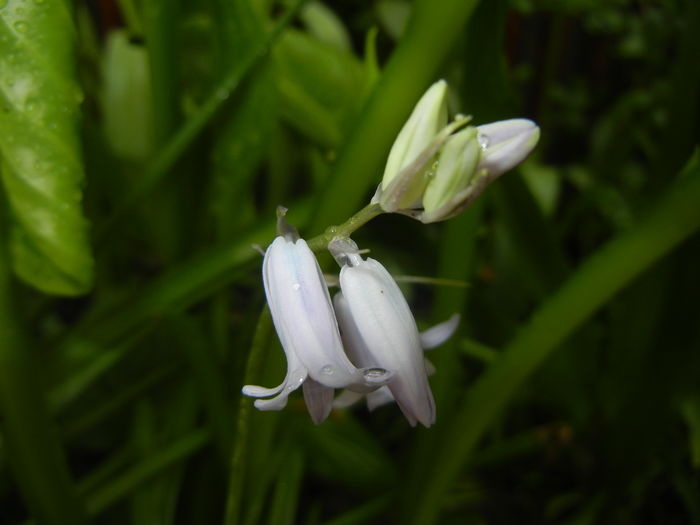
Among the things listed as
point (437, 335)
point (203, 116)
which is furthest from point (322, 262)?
point (203, 116)

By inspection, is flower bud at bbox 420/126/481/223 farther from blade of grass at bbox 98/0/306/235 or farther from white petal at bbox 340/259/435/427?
blade of grass at bbox 98/0/306/235

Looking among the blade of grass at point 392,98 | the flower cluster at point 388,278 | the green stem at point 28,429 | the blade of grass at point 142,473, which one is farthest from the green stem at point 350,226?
the blade of grass at point 142,473

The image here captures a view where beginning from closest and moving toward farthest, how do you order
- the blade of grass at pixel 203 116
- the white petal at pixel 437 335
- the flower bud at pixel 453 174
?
the flower bud at pixel 453 174, the white petal at pixel 437 335, the blade of grass at pixel 203 116

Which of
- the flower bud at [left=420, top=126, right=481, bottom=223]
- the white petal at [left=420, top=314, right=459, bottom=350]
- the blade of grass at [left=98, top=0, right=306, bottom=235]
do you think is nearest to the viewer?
the flower bud at [left=420, top=126, right=481, bottom=223]

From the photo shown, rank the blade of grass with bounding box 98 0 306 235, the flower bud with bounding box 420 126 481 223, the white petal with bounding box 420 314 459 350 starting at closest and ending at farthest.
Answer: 1. the flower bud with bounding box 420 126 481 223
2. the white petal with bounding box 420 314 459 350
3. the blade of grass with bounding box 98 0 306 235

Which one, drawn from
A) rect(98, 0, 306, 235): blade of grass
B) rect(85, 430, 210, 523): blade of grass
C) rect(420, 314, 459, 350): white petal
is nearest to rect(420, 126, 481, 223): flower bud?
rect(420, 314, 459, 350): white petal

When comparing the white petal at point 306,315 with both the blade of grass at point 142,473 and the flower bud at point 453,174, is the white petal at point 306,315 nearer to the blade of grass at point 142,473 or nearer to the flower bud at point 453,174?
the flower bud at point 453,174

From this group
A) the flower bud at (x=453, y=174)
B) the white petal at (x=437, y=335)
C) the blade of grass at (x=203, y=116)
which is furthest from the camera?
the blade of grass at (x=203, y=116)
